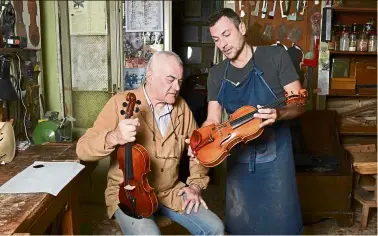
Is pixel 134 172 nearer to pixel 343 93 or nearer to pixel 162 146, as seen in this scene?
pixel 162 146

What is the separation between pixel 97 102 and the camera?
4.00m

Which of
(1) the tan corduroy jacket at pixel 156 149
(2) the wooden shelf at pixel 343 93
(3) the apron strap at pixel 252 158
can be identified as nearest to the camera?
(1) the tan corduroy jacket at pixel 156 149

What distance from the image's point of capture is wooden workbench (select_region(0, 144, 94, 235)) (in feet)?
4.97

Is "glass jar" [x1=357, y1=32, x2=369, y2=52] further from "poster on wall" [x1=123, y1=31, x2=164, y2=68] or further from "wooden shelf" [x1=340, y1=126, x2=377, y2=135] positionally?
"poster on wall" [x1=123, y1=31, x2=164, y2=68]

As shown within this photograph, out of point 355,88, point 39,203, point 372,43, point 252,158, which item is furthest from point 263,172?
point 372,43

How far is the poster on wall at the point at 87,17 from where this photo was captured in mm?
3809

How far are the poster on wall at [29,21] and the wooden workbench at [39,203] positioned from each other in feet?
3.53

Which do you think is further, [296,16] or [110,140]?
[296,16]

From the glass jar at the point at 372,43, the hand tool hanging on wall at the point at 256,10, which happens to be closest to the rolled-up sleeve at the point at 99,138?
the hand tool hanging on wall at the point at 256,10

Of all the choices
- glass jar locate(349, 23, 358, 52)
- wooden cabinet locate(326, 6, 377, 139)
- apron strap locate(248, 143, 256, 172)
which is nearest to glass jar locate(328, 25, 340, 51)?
wooden cabinet locate(326, 6, 377, 139)

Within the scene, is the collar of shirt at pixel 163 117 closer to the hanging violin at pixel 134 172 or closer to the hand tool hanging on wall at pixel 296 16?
the hanging violin at pixel 134 172

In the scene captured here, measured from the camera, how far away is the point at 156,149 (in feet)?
6.84

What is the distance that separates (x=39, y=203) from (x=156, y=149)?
2.14 feet

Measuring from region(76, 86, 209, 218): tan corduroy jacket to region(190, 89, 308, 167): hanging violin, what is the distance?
175 millimetres
